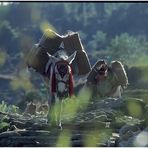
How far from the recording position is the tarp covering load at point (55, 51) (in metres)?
12.6

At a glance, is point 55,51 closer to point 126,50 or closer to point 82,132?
point 82,132

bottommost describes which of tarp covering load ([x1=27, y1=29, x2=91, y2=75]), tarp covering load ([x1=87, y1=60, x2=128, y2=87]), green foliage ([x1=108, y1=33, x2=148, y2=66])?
tarp covering load ([x1=27, y1=29, x2=91, y2=75])

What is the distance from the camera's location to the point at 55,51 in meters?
12.6

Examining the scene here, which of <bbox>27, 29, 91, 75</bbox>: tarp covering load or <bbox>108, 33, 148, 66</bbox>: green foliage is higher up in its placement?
<bbox>108, 33, 148, 66</bbox>: green foliage

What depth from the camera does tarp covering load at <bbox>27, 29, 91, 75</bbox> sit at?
41.4 feet

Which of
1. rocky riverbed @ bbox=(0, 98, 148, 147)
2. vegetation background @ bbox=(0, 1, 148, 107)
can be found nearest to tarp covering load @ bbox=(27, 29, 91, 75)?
rocky riverbed @ bbox=(0, 98, 148, 147)

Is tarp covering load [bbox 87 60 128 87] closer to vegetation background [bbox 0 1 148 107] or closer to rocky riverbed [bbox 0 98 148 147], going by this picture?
rocky riverbed [bbox 0 98 148 147]

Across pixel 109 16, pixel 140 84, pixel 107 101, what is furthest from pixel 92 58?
pixel 107 101

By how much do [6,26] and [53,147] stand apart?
9113cm

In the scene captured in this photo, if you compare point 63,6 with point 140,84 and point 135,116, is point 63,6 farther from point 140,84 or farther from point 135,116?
point 135,116

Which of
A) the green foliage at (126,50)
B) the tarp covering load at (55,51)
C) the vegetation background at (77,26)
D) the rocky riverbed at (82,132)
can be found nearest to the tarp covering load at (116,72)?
the rocky riverbed at (82,132)

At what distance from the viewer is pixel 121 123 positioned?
12.5 metres

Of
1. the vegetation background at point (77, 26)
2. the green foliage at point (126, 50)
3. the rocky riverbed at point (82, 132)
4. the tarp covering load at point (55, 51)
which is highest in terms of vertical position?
the vegetation background at point (77, 26)

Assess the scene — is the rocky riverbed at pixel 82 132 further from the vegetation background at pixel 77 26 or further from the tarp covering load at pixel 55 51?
the vegetation background at pixel 77 26
